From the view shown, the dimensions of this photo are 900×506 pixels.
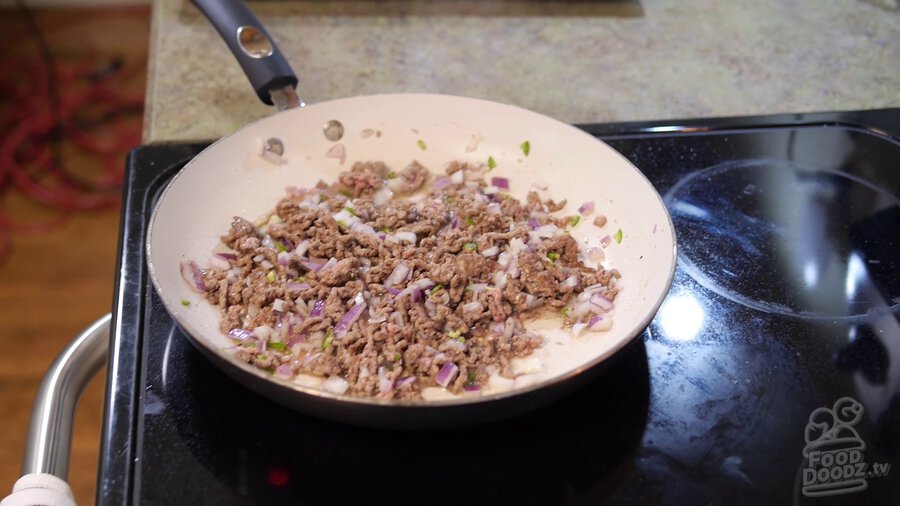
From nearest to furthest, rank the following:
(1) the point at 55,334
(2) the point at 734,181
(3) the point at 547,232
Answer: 1. (3) the point at 547,232
2. (2) the point at 734,181
3. (1) the point at 55,334

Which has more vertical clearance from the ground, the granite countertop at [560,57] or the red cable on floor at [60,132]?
the granite countertop at [560,57]

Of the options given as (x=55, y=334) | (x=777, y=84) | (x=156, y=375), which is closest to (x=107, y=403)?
(x=156, y=375)

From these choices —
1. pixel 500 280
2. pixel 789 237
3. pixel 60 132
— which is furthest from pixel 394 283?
pixel 60 132

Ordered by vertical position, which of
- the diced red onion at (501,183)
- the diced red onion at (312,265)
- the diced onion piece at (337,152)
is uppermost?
the diced onion piece at (337,152)

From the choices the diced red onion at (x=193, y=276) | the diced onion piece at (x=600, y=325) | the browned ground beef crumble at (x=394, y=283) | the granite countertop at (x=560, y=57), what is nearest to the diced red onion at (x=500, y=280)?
the browned ground beef crumble at (x=394, y=283)

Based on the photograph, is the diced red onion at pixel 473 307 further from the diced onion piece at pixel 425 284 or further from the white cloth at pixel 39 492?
the white cloth at pixel 39 492

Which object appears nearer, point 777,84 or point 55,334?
point 777,84

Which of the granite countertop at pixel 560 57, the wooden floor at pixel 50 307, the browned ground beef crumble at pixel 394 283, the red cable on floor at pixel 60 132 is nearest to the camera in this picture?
the browned ground beef crumble at pixel 394 283

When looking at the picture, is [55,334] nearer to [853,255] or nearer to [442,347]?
[442,347]
